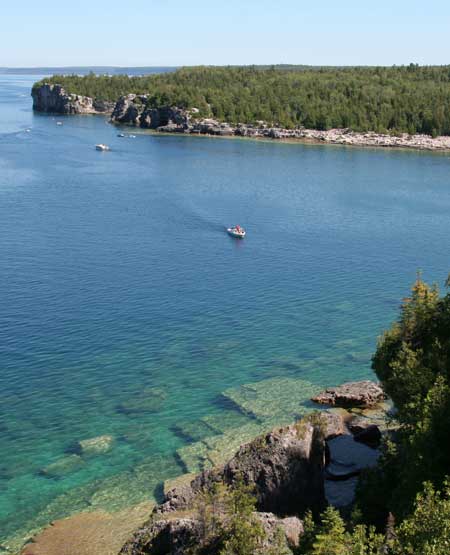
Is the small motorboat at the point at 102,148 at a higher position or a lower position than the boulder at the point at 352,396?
higher

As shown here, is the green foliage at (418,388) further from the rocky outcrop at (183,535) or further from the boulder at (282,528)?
the rocky outcrop at (183,535)

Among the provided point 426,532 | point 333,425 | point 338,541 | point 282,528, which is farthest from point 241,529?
point 333,425

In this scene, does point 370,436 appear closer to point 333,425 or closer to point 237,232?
point 333,425

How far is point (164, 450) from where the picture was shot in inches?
2009

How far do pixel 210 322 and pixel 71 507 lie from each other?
3389 centimetres

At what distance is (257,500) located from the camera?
38000mm

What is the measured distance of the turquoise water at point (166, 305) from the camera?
51531 mm

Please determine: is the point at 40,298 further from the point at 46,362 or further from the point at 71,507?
the point at 71,507

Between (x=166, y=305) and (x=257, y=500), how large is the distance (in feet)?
143

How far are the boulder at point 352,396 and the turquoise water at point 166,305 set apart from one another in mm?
2070

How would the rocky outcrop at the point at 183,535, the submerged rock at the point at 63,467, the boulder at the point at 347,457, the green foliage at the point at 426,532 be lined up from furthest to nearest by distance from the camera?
1. the submerged rock at the point at 63,467
2. the boulder at the point at 347,457
3. the rocky outcrop at the point at 183,535
4. the green foliage at the point at 426,532

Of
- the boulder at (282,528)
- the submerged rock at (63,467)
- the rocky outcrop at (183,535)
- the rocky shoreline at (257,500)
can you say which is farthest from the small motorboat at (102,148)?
the boulder at (282,528)

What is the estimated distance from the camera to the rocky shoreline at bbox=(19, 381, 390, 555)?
113 ft

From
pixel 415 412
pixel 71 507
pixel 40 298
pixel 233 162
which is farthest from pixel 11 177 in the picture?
pixel 415 412
